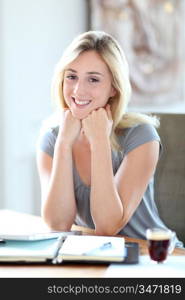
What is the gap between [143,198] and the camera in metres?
2.26

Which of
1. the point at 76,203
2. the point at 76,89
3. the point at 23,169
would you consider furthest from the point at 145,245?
the point at 23,169

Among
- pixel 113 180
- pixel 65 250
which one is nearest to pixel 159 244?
pixel 65 250

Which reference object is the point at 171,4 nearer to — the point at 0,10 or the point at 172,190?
the point at 0,10

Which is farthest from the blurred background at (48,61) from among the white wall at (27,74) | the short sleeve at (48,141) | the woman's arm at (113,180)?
the woman's arm at (113,180)

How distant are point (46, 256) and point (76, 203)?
665mm

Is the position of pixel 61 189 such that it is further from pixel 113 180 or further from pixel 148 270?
pixel 148 270

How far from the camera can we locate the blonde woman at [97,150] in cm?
204

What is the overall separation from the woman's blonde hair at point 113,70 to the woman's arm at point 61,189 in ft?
0.59

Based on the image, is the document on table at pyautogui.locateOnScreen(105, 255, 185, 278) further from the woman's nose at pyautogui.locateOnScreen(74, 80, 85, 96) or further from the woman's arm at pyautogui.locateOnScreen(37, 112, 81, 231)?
the woman's nose at pyautogui.locateOnScreen(74, 80, 85, 96)

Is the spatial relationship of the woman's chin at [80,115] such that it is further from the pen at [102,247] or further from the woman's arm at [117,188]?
the pen at [102,247]

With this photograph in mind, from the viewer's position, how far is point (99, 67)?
218 cm

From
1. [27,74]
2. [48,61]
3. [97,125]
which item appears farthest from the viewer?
[48,61]

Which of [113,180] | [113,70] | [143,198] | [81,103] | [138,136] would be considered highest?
[113,70]

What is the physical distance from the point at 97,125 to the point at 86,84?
0.15 metres
